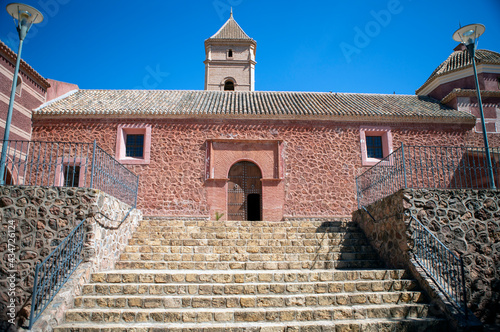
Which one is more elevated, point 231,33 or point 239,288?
point 231,33

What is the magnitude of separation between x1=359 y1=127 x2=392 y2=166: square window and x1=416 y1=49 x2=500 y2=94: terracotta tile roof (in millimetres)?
5251

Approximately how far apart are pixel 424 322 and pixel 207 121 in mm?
10432

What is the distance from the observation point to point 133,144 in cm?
1420

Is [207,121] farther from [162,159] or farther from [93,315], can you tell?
[93,315]

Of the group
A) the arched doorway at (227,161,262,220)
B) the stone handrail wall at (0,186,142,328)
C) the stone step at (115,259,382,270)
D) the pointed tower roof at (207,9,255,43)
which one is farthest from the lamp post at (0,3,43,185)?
the pointed tower roof at (207,9,255,43)

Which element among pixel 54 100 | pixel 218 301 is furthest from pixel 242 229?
pixel 54 100

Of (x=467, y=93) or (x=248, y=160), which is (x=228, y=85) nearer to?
(x=248, y=160)

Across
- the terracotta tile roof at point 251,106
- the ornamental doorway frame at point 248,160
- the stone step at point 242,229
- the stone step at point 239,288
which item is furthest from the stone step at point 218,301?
the terracotta tile roof at point 251,106

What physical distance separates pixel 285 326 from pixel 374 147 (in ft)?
35.9

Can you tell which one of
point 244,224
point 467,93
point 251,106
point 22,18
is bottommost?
point 244,224

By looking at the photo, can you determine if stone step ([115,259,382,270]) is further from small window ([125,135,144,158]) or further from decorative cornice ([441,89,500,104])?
decorative cornice ([441,89,500,104])

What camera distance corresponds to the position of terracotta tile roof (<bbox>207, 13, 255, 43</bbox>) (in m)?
25.4

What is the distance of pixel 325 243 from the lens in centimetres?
833

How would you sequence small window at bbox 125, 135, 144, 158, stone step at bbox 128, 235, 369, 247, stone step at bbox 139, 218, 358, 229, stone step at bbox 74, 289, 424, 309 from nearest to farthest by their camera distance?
stone step at bbox 74, 289, 424, 309 < stone step at bbox 128, 235, 369, 247 < stone step at bbox 139, 218, 358, 229 < small window at bbox 125, 135, 144, 158
